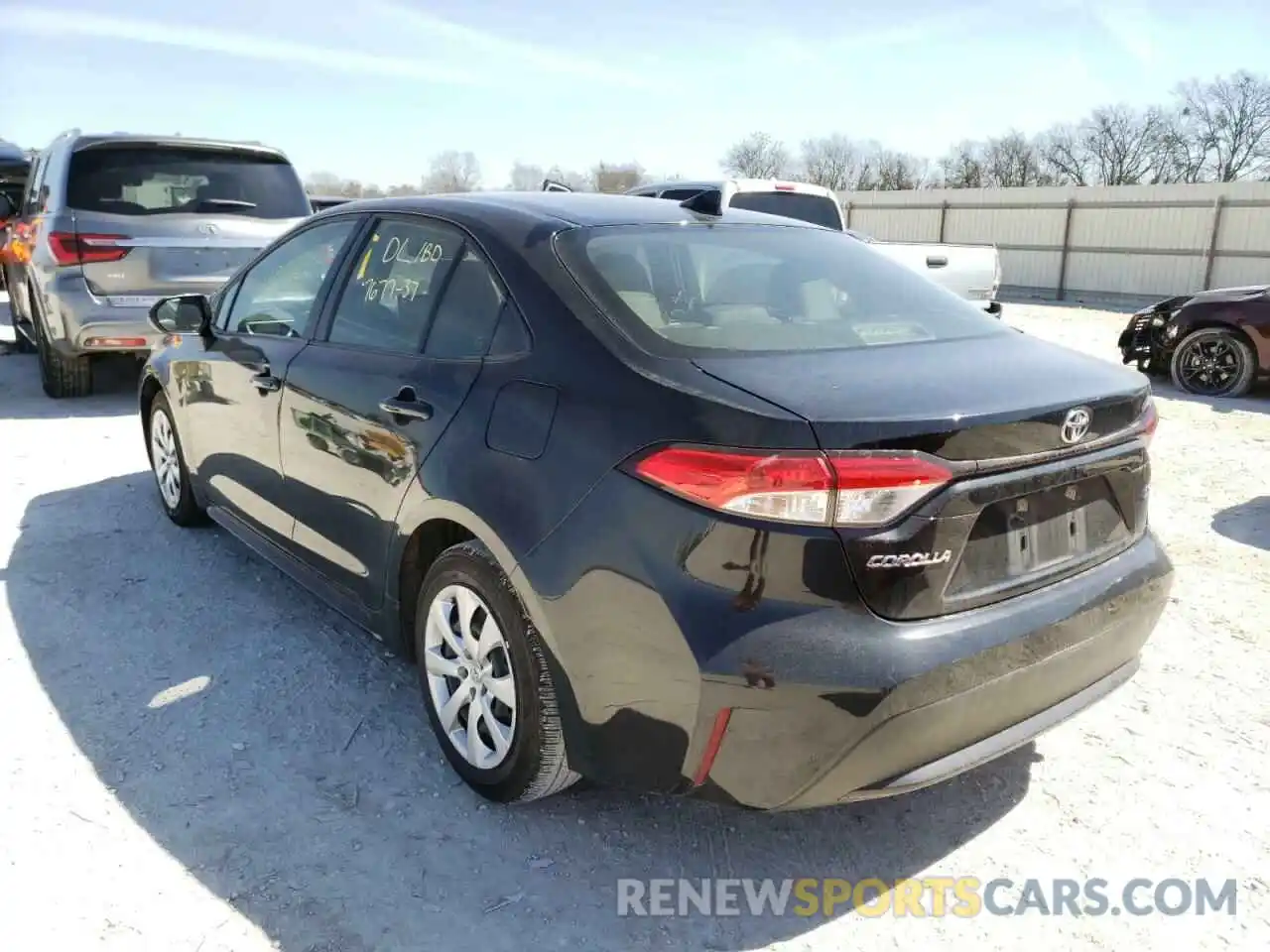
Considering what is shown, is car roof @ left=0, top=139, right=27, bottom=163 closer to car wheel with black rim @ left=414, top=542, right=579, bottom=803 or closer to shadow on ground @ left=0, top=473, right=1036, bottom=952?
shadow on ground @ left=0, top=473, right=1036, bottom=952

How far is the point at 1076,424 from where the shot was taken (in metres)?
2.26

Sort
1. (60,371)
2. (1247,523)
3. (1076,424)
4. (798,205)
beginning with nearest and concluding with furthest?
1. (1076,424)
2. (1247,523)
3. (60,371)
4. (798,205)

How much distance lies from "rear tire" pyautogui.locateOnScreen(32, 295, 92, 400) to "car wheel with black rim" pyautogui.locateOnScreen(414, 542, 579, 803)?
6236 millimetres

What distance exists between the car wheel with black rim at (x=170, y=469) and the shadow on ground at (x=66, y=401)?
286cm

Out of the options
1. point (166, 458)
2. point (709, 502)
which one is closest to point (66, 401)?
point (166, 458)

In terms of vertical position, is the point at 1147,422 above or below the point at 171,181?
below

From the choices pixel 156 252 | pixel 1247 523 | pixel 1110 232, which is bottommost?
pixel 1247 523

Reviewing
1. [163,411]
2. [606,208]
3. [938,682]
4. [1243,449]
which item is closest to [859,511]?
[938,682]

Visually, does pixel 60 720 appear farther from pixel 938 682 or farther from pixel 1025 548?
pixel 1025 548

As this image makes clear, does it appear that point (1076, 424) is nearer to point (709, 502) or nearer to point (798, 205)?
point (709, 502)

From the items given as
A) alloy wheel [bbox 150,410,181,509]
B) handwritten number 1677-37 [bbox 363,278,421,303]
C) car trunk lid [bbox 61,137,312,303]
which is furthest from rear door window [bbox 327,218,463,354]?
car trunk lid [bbox 61,137,312,303]

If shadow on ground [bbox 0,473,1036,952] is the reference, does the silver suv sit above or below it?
above

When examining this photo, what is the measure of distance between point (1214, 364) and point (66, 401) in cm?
1020

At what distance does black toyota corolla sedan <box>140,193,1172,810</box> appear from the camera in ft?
6.58
